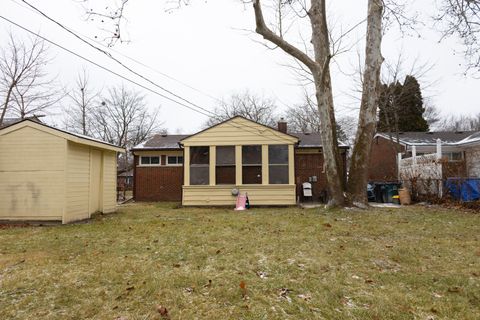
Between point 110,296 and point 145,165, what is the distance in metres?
14.2

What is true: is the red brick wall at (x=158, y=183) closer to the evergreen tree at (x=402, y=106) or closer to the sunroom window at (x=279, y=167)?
the sunroom window at (x=279, y=167)

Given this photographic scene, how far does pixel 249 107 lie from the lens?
3653 cm

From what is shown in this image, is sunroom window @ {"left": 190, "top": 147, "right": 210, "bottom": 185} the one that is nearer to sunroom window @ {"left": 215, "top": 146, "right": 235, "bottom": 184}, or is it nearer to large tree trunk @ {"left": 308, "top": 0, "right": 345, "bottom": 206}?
sunroom window @ {"left": 215, "top": 146, "right": 235, "bottom": 184}

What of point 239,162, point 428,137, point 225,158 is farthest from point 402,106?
point 225,158

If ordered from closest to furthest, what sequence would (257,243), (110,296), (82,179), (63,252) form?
1. (110,296)
2. (63,252)
3. (257,243)
4. (82,179)

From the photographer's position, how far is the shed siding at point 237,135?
499 inches

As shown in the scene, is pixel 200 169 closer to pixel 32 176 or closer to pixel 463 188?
pixel 32 176

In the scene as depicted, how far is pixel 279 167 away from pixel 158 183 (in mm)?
7308

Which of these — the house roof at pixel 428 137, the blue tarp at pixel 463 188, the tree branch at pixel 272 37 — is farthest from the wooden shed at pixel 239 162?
the house roof at pixel 428 137

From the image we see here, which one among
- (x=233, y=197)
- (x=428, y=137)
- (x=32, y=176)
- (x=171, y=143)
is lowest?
(x=233, y=197)

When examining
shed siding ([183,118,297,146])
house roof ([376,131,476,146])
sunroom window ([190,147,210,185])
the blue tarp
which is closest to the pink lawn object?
sunroom window ([190,147,210,185])

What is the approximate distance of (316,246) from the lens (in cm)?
518

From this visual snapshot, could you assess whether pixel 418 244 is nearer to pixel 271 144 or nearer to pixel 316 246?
pixel 316 246

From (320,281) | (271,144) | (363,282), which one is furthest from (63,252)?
(271,144)
